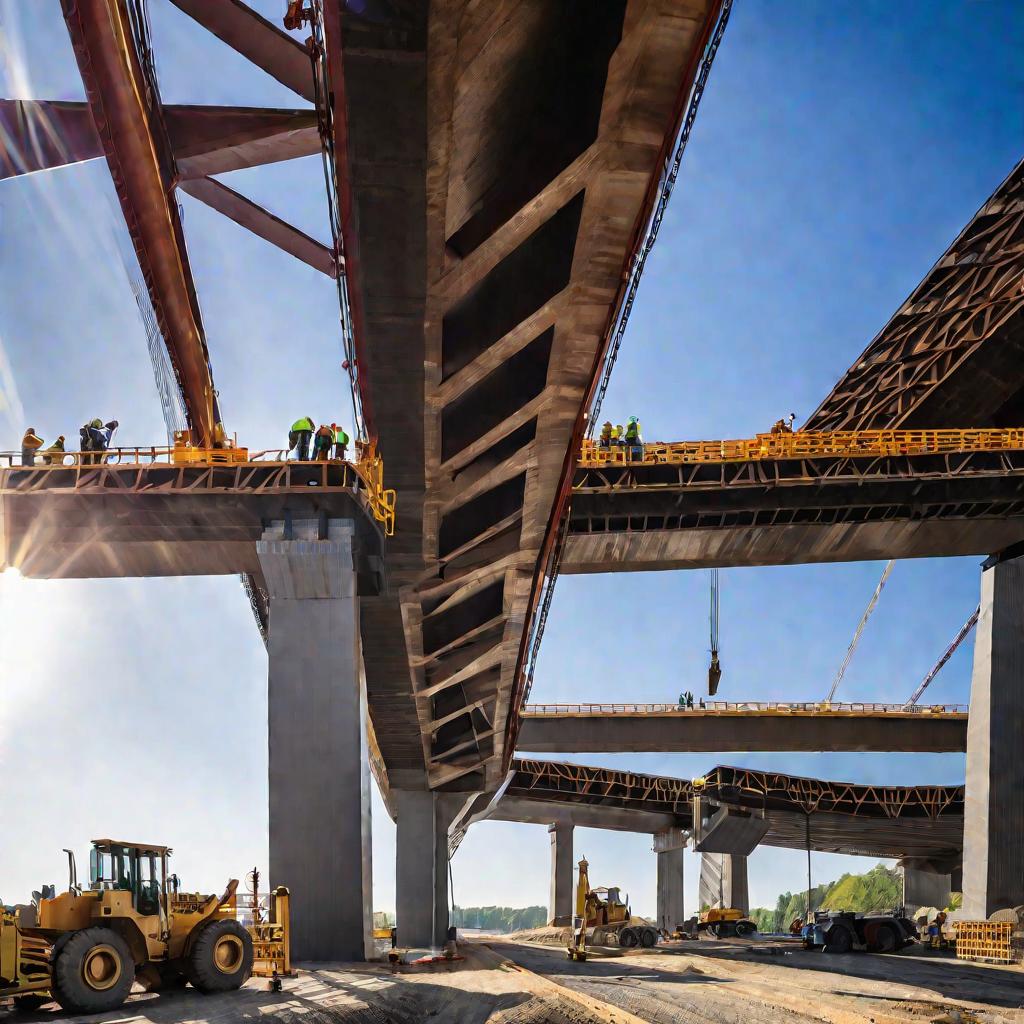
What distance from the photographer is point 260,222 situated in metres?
39.4

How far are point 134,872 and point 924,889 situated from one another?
280 feet

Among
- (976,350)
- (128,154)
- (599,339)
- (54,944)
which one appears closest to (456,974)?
(54,944)

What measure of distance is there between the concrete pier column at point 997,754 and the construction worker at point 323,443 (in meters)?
28.1

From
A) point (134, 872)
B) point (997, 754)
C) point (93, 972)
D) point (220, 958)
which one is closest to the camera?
point (93, 972)

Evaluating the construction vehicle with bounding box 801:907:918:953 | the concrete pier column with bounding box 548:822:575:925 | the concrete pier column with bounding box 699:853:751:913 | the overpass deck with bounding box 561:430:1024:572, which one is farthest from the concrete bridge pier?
the overpass deck with bounding box 561:430:1024:572

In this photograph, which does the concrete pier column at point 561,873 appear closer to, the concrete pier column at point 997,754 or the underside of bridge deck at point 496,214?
the concrete pier column at point 997,754

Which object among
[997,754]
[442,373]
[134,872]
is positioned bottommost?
[997,754]

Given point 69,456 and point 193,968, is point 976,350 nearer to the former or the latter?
point 69,456

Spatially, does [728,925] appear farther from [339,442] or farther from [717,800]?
[339,442]

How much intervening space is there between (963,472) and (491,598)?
17924 millimetres

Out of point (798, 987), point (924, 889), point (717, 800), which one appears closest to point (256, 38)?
point (798, 987)

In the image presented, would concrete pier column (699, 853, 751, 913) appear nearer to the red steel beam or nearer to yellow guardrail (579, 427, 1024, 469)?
yellow guardrail (579, 427, 1024, 469)

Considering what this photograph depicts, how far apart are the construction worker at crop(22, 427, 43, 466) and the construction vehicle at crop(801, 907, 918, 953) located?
28.3m

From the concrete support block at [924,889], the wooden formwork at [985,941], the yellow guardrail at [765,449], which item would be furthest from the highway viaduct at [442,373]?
the concrete support block at [924,889]
